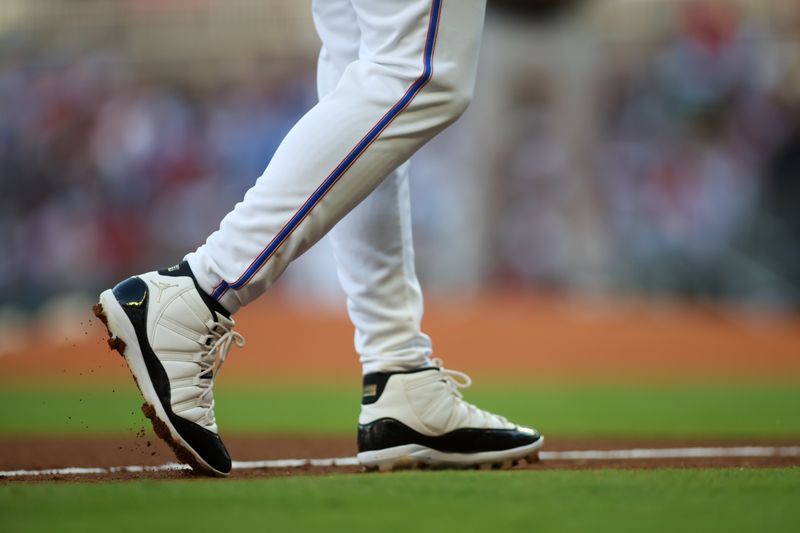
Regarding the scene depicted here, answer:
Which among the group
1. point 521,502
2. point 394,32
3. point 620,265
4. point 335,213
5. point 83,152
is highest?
point 394,32

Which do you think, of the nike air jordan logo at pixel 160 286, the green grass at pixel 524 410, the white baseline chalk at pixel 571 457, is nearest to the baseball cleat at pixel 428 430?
the white baseline chalk at pixel 571 457

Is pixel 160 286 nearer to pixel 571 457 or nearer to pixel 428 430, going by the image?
pixel 428 430

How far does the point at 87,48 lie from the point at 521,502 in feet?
33.6

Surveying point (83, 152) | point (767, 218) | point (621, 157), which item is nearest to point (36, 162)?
point (83, 152)

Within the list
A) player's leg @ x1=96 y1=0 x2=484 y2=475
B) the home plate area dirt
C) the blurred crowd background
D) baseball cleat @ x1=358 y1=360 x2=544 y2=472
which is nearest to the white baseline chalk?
Result: the home plate area dirt

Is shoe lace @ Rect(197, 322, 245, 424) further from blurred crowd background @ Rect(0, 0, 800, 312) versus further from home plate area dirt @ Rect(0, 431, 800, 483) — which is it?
blurred crowd background @ Rect(0, 0, 800, 312)

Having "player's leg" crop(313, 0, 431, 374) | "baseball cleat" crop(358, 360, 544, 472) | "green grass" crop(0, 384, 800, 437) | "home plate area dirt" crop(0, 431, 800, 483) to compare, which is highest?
"player's leg" crop(313, 0, 431, 374)

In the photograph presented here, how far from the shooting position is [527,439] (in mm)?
1750

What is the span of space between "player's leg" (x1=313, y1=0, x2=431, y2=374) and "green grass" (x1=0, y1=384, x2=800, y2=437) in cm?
93

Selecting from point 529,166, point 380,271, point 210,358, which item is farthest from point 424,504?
point 529,166

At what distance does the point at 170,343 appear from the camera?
148 centimetres

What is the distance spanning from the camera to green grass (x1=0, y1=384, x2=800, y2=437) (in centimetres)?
271

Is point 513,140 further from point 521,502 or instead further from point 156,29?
point 521,502

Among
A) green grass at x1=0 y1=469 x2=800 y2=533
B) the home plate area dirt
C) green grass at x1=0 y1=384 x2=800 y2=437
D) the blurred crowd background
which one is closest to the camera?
green grass at x1=0 y1=469 x2=800 y2=533
